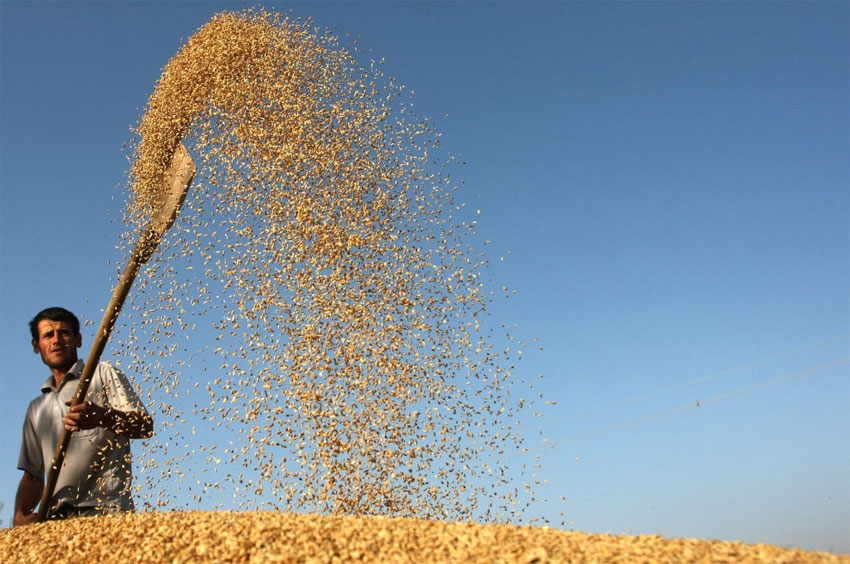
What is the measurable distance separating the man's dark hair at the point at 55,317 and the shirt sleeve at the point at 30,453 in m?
0.52

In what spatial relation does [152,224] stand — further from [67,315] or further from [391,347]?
[391,347]

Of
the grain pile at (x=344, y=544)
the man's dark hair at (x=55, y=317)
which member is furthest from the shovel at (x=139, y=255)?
the grain pile at (x=344, y=544)

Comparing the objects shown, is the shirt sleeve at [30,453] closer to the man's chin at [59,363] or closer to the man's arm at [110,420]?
the man's chin at [59,363]

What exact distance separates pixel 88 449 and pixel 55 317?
854 millimetres

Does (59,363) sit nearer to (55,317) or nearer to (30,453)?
(55,317)

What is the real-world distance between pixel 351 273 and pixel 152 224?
1.35 metres

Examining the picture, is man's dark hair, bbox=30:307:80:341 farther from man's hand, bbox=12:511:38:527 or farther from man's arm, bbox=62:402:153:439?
man's hand, bbox=12:511:38:527


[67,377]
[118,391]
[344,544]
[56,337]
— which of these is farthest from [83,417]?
[344,544]

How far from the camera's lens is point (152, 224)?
4.39 metres

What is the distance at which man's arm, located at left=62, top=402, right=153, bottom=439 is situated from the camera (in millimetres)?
3475

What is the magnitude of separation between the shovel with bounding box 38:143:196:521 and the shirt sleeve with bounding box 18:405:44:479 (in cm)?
23

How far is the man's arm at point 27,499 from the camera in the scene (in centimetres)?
367

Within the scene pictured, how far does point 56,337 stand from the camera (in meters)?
3.96

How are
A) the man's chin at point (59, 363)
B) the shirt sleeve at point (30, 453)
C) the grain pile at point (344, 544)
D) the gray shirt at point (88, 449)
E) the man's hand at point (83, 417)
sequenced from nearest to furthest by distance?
the grain pile at point (344, 544) → the man's hand at point (83, 417) → the gray shirt at point (88, 449) → the shirt sleeve at point (30, 453) → the man's chin at point (59, 363)
